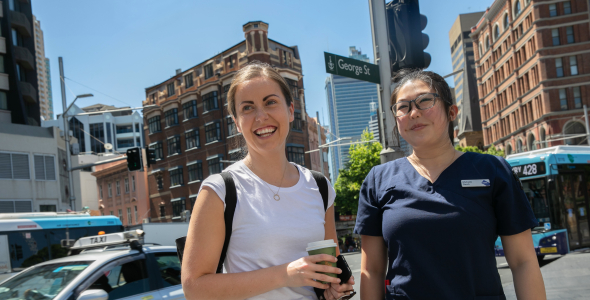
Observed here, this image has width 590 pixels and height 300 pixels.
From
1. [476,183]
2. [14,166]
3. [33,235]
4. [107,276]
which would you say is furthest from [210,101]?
[476,183]

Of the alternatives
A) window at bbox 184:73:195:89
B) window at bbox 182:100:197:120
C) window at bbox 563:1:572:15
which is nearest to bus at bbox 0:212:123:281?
window at bbox 182:100:197:120

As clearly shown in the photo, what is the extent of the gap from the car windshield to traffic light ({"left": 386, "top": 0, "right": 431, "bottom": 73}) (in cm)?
403

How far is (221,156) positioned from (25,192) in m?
18.5

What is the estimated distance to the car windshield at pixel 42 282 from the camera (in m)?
4.88

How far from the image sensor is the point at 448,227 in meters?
2.24

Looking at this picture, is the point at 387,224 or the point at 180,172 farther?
the point at 180,172

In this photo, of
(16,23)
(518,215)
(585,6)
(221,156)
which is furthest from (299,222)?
(585,6)

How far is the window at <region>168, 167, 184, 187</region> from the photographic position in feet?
160

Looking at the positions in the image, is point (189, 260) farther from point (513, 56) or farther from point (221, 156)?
point (513, 56)

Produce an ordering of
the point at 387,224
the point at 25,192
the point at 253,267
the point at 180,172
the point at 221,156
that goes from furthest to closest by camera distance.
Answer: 1. the point at 180,172
2. the point at 221,156
3. the point at 25,192
4. the point at 387,224
5. the point at 253,267

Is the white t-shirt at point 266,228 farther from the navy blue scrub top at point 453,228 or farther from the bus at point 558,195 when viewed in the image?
the bus at point 558,195

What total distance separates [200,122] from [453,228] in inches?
1845

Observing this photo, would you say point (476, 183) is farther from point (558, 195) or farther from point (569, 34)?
point (569, 34)

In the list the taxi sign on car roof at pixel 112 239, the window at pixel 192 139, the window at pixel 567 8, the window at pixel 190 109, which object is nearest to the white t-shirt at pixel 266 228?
the taxi sign on car roof at pixel 112 239
